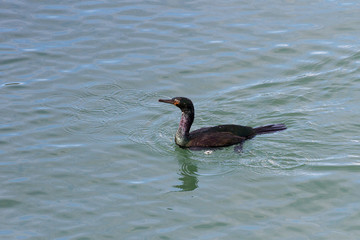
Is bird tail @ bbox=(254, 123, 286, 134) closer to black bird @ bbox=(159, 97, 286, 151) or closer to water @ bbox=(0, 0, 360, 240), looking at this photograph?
black bird @ bbox=(159, 97, 286, 151)

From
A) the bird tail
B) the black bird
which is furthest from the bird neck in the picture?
the bird tail

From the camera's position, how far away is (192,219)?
8.98 meters

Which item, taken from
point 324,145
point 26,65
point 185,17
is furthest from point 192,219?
point 185,17

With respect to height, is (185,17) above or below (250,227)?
above

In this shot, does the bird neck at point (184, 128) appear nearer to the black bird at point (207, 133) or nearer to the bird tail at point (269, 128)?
the black bird at point (207, 133)

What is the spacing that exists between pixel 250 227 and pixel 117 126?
4.00 m

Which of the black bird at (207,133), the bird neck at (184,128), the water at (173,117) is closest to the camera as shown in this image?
the water at (173,117)

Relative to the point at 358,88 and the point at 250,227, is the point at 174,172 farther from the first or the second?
the point at 358,88

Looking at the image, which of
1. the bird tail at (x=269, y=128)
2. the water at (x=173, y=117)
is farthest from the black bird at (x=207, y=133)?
the water at (x=173, y=117)

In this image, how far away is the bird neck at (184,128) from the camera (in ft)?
36.8

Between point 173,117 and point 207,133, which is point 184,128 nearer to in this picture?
point 207,133

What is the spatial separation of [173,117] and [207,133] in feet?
4.53

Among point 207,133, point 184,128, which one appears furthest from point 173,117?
point 207,133

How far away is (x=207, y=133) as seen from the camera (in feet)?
36.7
